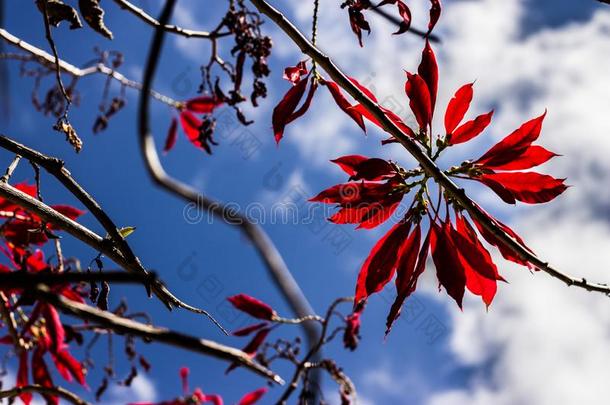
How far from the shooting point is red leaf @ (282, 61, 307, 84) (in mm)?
904

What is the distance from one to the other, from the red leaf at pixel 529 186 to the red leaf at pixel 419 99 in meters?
0.13

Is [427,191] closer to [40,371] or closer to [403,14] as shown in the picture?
[403,14]

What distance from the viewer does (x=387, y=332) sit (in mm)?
862

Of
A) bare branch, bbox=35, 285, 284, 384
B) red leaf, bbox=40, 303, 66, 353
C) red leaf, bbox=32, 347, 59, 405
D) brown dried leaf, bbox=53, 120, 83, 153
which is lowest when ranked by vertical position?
bare branch, bbox=35, 285, 284, 384

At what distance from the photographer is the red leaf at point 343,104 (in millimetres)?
896

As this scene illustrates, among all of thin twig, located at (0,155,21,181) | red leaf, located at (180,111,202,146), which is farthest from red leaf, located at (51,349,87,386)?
red leaf, located at (180,111,202,146)

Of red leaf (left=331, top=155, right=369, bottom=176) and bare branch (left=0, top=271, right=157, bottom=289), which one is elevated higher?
red leaf (left=331, top=155, right=369, bottom=176)

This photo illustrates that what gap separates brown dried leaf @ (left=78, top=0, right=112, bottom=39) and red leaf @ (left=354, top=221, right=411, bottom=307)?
21.5 inches

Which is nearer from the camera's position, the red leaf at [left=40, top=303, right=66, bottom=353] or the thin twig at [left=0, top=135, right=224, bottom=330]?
the thin twig at [left=0, top=135, right=224, bottom=330]

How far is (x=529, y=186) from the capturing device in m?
0.97

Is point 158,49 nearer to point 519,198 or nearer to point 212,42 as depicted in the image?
point 519,198

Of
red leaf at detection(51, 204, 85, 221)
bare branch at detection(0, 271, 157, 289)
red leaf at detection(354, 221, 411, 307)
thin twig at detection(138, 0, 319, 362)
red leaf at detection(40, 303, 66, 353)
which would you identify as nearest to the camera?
bare branch at detection(0, 271, 157, 289)

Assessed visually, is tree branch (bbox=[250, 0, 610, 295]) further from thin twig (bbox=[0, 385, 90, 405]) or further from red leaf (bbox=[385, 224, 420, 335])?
thin twig (bbox=[0, 385, 90, 405])

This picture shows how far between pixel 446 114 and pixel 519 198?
18 cm
